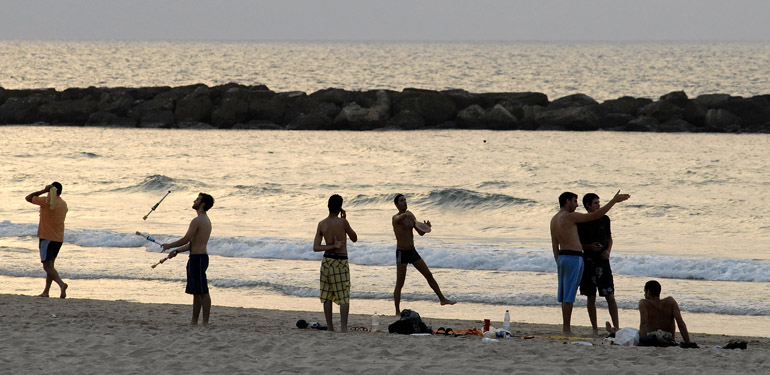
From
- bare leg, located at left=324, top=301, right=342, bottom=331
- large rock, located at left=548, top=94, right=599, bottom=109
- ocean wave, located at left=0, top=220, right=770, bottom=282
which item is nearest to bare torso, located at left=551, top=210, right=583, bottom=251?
bare leg, located at left=324, top=301, right=342, bottom=331

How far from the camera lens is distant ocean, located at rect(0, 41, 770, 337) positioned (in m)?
12.3

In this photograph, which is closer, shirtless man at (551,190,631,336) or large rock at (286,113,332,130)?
shirtless man at (551,190,631,336)

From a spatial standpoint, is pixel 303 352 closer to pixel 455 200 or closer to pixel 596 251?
pixel 596 251

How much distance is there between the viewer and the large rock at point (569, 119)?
33281 mm

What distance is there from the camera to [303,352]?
809 centimetres

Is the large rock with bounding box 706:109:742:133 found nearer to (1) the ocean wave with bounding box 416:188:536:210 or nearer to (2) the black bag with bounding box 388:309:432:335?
(1) the ocean wave with bounding box 416:188:536:210

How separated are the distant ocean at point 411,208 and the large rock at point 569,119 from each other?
85cm

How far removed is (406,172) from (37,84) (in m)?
54.3

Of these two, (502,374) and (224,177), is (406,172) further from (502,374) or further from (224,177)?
(502,374)

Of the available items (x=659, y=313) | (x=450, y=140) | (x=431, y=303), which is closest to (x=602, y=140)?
(x=450, y=140)

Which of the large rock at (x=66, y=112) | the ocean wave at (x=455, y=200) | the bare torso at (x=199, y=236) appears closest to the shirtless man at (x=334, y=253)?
the bare torso at (x=199, y=236)

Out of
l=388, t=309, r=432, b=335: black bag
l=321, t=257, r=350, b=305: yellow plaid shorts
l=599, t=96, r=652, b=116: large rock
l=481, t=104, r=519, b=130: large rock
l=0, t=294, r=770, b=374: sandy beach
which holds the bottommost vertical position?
l=0, t=294, r=770, b=374: sandy beach

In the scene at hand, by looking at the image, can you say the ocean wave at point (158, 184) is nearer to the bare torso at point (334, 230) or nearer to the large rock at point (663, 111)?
the bare torso at point (334, 230)

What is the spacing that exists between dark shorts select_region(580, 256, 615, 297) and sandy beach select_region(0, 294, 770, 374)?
17.9 inches
